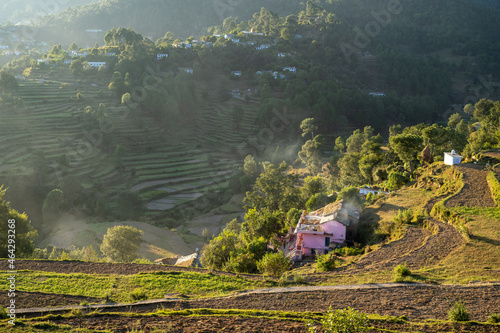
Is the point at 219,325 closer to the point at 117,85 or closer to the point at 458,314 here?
the point at 458,314

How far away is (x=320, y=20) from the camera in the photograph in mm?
83438

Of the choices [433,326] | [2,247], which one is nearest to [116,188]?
[2,247]

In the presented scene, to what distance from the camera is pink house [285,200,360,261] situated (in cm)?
1662

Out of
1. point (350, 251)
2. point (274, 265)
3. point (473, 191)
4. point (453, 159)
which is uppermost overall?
point (453, 159)

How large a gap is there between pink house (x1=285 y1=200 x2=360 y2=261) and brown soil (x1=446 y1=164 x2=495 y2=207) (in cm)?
423

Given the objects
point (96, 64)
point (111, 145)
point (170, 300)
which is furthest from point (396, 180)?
point (96, 64)

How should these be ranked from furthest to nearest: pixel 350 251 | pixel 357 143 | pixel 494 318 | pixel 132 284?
1. pixel 357 143
2. pixel 350 251
3. pixel 132 284
4. pixel 494 318

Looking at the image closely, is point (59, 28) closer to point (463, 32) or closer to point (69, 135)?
point (69, 135)

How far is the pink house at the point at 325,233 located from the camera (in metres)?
16.6

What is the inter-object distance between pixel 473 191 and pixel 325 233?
6890mm

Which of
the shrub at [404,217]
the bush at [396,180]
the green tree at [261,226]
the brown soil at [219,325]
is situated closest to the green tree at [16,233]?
the brown soil at [219,325]

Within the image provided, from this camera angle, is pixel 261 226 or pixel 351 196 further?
pixel 351 196

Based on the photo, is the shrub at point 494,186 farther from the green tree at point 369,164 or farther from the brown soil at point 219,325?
the green tree at point 369,164

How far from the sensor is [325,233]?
16.9m
